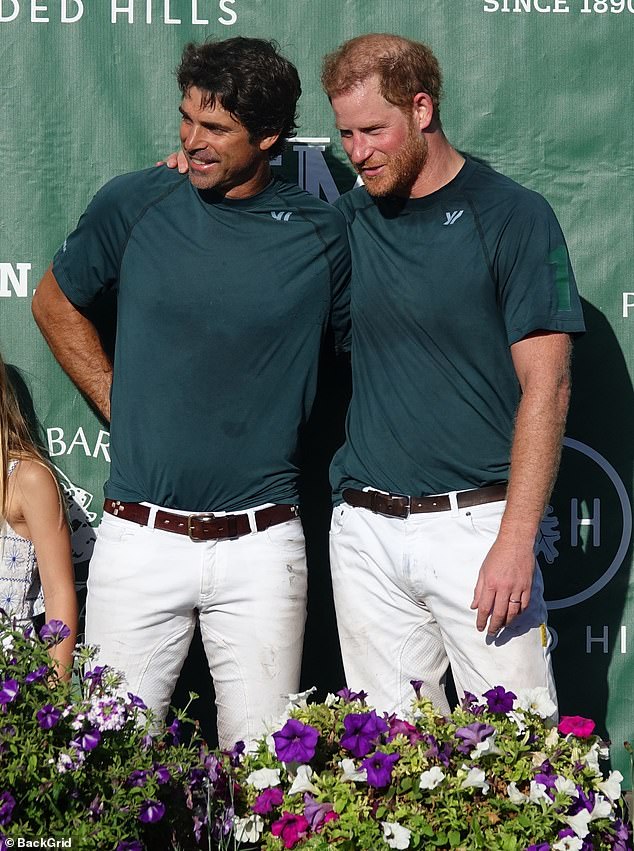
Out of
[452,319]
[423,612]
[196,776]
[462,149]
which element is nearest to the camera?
[196,776]

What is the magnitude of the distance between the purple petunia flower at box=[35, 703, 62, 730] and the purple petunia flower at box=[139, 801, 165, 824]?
8.9 inches

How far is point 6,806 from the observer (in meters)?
1.91

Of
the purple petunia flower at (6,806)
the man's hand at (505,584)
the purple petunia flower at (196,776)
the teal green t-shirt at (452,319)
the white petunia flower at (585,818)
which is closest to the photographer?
the purple petunia flower at (6,806)

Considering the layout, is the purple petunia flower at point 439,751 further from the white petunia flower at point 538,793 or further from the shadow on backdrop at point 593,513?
the shadow on backdrop at point 593,513

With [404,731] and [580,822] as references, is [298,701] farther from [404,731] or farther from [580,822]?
[580,822]

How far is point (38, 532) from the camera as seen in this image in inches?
116

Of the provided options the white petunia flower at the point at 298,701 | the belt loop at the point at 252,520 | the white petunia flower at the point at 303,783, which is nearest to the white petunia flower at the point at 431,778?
the white petunia flower at the point at 303,783

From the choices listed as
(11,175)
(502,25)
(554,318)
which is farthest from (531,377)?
(11,175)

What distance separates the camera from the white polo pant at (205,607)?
9.01 ft

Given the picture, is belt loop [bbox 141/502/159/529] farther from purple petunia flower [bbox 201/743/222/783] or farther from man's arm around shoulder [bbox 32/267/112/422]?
purple petunia flower [bbox 201/743/222/783]

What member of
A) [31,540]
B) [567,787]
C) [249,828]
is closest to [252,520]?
[31,540]

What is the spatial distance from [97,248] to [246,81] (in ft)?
1.86

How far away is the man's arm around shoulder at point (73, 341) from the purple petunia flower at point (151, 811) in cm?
130

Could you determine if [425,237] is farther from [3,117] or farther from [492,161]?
[3,117]
